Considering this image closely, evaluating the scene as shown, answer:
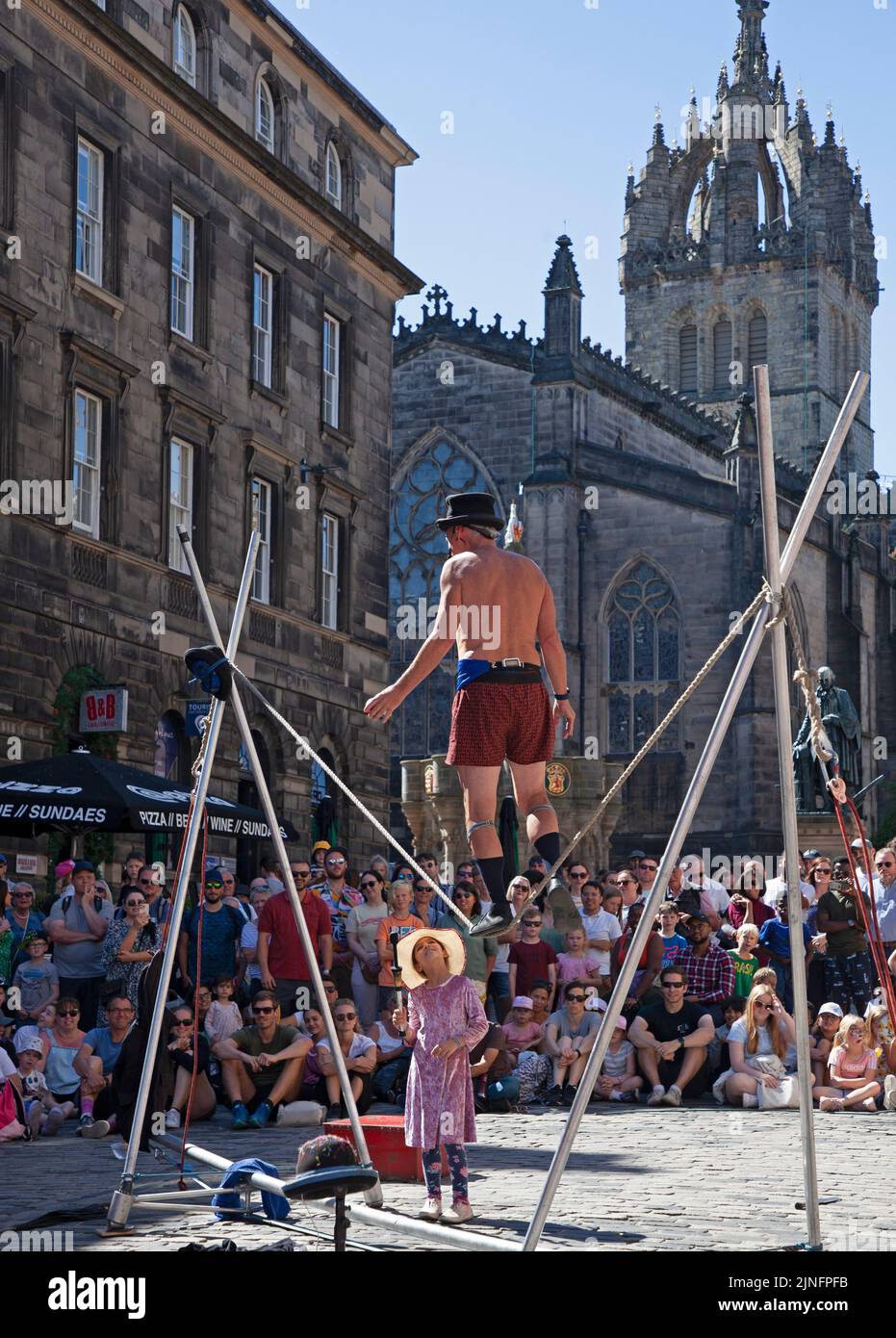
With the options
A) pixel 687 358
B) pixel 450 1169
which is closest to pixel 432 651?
pixel 450 1169

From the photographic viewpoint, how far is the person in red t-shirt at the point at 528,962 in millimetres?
15453

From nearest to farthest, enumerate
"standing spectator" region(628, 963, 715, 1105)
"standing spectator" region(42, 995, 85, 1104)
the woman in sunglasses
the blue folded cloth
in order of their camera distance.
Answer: the blue folded cloth
the woman in sunglasses
"standing spectator" region(42, 995, 85, 1104)
"standing spectator" region(628, 963, 715, 1105)

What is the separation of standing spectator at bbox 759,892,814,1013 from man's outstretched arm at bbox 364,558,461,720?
8145 mm

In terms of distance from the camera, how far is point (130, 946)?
14375 millimetres

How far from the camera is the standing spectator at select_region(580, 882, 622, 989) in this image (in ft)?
52.8

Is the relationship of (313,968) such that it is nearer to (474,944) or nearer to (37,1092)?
(474,944)

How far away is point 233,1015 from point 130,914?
109 cm

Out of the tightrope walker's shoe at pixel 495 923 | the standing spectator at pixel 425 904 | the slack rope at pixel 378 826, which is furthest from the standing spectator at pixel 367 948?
the tightrope walker's shoe at pixel 495 923

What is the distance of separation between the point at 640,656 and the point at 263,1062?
37.1 meters

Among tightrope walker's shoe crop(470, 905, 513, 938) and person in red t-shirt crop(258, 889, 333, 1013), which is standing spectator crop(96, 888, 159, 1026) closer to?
person in red t-shirt crop(258, 889, 333, 1013)

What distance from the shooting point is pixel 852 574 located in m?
58.9

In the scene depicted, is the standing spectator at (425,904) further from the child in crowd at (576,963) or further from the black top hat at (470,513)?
the black top hat at (470,513)

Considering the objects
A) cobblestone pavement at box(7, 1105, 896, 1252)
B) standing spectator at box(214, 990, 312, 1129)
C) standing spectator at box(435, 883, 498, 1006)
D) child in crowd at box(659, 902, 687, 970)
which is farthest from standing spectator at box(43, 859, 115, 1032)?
child in crowd at box(659, 902, 687, 970)

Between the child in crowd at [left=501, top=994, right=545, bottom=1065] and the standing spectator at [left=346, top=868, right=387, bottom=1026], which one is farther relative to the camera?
the standing spectator at [left=346, top=868, right=387, bottom=1026]
